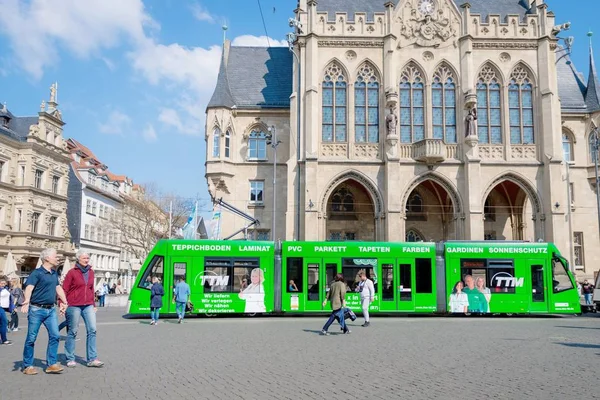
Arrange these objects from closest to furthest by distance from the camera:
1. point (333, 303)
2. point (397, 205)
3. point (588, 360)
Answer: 1. point (588, 360)
2. point (333, 303)
3. point (397, 205)

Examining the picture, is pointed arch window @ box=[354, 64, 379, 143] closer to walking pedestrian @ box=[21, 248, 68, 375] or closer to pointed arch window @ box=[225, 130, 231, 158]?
pointed arch window @ box=[225, 130, 231, 158]

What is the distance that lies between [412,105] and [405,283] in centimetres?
1515

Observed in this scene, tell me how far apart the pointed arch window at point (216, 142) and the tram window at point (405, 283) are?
17099 mm

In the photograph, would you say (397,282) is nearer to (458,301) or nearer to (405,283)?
(405,283)

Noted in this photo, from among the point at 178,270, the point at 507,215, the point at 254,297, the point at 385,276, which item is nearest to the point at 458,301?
the point at 385,276

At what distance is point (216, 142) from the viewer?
3522 cm

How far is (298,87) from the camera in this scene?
33469 millimetres

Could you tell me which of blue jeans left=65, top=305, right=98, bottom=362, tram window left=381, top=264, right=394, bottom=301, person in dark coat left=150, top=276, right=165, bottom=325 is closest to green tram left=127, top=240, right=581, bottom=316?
tram window left=381, top=264, right=394, bottom=301

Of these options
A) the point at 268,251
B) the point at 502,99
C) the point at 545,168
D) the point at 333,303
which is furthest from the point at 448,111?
the point at 333,303

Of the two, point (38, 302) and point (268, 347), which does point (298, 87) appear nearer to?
point (268, 347)

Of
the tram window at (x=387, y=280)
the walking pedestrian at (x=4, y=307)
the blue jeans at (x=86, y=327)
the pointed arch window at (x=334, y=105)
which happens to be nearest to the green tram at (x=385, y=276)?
the tram window at (x=387, y=280)

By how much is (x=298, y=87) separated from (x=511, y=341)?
922 inches

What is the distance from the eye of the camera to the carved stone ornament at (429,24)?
110 feet

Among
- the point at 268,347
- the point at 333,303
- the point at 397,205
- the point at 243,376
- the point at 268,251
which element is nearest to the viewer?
the point at 243,376
